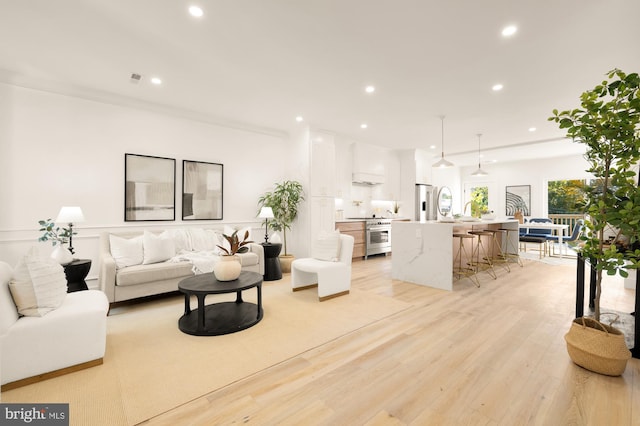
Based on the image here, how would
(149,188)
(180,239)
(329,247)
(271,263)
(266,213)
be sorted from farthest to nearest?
(266,213)
(271,263)
(149,188)
(180,239)
(329,247)

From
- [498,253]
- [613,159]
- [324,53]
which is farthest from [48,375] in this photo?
[498,253]

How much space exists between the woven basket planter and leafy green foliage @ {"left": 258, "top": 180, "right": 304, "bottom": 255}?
4395mm

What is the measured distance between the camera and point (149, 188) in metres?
4.49

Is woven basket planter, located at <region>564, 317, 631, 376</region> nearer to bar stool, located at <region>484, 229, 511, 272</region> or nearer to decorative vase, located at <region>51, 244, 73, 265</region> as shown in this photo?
bar stool, located at <region>484, 229, 511, 272</region>

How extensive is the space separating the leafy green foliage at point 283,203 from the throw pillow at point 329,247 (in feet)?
5.60

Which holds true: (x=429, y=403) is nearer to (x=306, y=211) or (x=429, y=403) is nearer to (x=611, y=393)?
(x=611, y=393)

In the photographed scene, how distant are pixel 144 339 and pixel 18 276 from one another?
1.07m

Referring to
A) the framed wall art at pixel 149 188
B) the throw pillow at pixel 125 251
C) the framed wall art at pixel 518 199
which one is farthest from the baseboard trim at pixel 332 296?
the framed wall art at pixel 518 199

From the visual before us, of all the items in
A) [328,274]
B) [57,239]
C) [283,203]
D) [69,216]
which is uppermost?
[283,203]

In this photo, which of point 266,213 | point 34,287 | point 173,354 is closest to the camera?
point 34,287

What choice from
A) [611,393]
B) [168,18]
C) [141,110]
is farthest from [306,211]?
[611,393]

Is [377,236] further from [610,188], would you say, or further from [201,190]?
[610,188]

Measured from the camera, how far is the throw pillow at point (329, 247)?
3.90 m

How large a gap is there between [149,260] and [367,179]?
5100 millimetres
